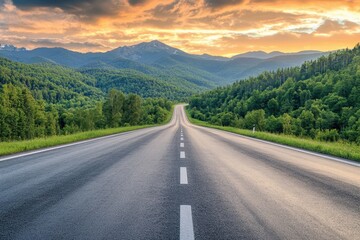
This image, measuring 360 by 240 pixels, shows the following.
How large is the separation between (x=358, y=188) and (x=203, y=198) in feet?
10.8

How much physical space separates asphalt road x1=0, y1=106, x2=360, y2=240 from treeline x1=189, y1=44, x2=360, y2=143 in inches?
1614

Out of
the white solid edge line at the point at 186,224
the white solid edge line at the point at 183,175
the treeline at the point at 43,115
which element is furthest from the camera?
the treeline at the point at 43,115

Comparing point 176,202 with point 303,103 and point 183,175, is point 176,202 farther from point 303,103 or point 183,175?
point 303,103

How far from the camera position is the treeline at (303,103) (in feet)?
262

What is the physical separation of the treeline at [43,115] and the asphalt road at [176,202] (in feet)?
169

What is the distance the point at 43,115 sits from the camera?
71.4 metres

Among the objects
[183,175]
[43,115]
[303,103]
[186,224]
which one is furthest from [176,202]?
[303,103]

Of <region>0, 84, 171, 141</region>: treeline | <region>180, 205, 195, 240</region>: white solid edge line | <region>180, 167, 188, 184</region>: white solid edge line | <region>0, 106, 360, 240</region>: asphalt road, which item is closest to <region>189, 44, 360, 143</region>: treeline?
<region>0, 84, 171, 141</region>: treeline

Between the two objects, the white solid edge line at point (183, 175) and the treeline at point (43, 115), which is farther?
the treeline at point (43, 115)

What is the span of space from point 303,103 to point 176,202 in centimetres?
11304

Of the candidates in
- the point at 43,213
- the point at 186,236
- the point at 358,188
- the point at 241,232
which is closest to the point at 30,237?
the point at 43,213

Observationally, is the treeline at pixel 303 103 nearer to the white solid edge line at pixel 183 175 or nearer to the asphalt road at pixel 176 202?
the white solid edge line at pixel 183 175

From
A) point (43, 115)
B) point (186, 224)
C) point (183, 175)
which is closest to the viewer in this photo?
point (186, 224)

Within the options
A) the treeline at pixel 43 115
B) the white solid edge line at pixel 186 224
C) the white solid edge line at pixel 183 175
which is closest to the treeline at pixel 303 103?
the treeline at pixel 43 115
